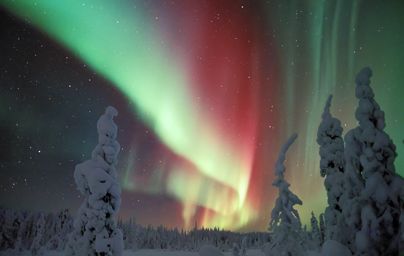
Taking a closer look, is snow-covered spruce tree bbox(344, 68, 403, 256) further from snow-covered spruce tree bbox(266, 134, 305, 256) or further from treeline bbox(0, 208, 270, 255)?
treeline bbox(0, 208, 270, 255)

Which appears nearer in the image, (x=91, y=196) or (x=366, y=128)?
A: (x=366, y=128)

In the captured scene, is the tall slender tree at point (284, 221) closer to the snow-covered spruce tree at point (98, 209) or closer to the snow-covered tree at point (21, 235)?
the snow-covered spruce tree at point (98, 209)

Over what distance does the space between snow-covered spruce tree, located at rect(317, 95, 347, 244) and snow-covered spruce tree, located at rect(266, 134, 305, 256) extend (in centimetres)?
290

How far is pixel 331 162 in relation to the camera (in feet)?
74.5

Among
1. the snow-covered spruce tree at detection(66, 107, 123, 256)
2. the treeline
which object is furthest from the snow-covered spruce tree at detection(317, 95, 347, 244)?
the treeline

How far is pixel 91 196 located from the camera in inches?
764

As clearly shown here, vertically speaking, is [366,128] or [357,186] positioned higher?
[366,128]

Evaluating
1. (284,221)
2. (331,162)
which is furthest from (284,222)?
(331,162)

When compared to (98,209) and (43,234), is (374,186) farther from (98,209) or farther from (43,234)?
(43,234)

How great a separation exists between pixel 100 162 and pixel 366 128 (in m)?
12.8

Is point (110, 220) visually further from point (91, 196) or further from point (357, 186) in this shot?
point (357, 186)

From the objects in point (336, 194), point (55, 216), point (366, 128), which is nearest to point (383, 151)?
point (366, 128)

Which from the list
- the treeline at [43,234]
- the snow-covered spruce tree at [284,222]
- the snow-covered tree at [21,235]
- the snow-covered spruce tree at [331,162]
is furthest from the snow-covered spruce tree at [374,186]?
the snow-covered tree at [21,235]

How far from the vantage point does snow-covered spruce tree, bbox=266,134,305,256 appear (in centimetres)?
2525
